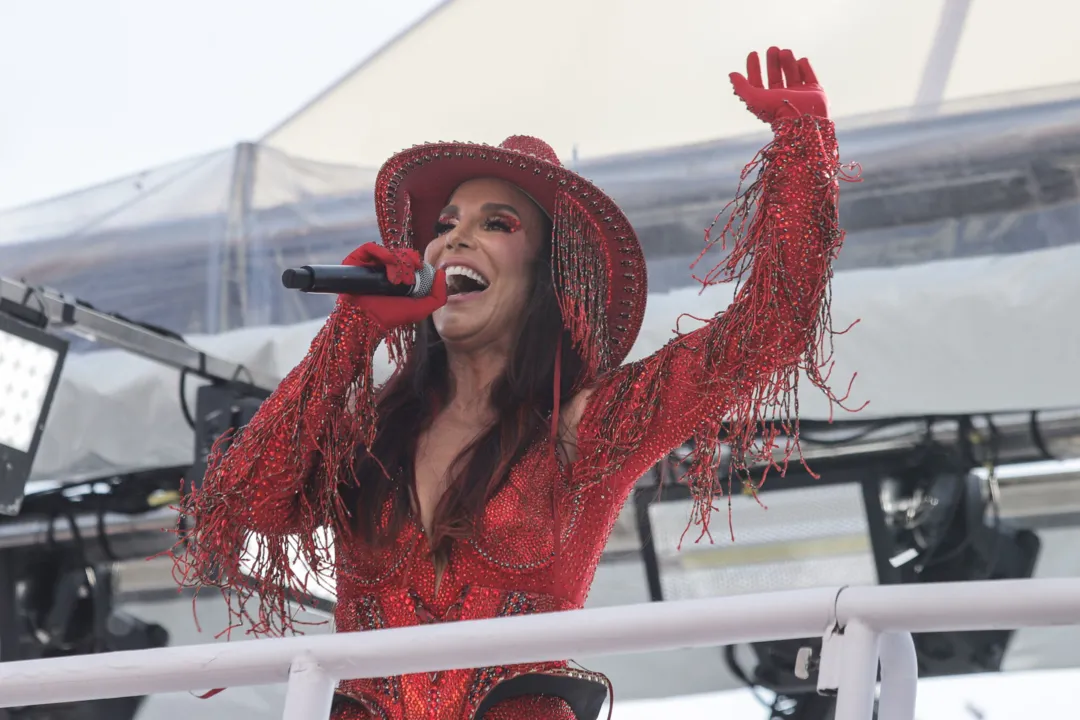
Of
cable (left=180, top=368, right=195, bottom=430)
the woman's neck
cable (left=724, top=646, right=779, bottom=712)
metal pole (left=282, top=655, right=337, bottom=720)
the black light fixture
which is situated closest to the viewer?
metal pole (left=282, top=655, right=337, bottom=720)

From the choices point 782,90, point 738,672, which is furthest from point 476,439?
point 738,672

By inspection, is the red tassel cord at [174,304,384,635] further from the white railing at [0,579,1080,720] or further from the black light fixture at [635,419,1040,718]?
the black light fixture at [635,419,1040,718]

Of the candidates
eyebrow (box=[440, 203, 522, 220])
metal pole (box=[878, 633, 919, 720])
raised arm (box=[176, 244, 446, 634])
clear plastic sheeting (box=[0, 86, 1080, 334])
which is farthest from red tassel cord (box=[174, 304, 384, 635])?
clear plastic sheeting (box=[0, 86, 1080, 334])

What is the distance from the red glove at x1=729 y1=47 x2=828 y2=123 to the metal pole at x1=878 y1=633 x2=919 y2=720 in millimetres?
742

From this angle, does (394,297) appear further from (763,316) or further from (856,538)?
(856,538)

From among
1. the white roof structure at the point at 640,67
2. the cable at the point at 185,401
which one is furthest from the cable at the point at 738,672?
the cable at the point at 185,401

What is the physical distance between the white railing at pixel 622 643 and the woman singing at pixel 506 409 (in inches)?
18.3

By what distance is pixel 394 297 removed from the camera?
1.65 meters

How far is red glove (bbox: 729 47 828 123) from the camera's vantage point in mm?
1661

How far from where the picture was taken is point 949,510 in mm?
2896

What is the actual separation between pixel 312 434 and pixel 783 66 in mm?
707

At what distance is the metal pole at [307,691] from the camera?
1.18 meters

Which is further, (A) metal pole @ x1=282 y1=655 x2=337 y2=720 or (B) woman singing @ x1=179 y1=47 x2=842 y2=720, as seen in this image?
(B) woman singing @ x1=179 y1=47 x2=842 y2=720

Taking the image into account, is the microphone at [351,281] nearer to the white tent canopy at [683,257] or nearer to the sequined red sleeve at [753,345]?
the sequined red sleeve at [753,345]
